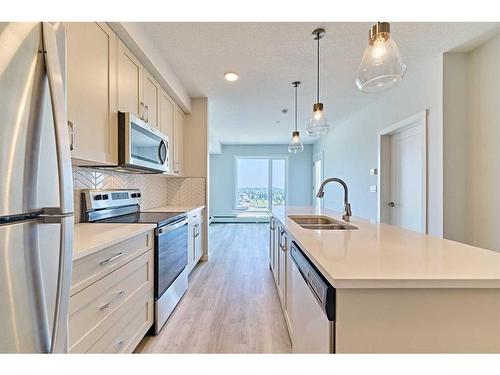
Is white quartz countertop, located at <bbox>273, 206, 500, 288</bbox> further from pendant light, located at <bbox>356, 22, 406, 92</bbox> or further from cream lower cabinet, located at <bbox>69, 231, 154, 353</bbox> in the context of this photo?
cream lower cabinet, located at <bbox>69, 231, 154, 353</bbox>

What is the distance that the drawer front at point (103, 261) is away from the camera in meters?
1.12

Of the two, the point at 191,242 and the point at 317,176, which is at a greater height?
the point at 317,176

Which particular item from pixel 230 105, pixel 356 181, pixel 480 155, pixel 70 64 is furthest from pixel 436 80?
pixel 70 64

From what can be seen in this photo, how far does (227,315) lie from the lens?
229cm

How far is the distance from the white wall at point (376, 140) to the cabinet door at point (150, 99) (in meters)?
2.79

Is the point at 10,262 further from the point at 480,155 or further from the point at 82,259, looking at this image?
the point at 480,155

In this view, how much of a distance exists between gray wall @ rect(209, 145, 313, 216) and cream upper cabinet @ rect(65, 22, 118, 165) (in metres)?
6.31

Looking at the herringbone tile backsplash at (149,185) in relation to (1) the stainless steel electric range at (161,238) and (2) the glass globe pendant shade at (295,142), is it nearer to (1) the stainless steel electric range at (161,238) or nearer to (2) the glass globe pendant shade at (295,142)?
(1) the stainless steel electric range at (161,238)

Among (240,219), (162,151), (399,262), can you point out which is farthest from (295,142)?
(240,219)

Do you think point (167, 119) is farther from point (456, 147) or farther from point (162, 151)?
point (456, 147)

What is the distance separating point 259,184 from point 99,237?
7.04m

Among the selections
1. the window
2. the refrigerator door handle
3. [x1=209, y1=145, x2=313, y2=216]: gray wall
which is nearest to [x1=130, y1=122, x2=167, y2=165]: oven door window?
the refrigerator door handle

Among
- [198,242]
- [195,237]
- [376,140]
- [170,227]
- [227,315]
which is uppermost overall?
[376,140]

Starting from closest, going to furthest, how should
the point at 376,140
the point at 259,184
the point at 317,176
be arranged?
the point at 376,140 → the point at 317,176 → the point at 259,184
